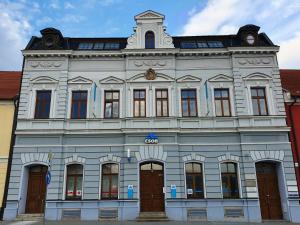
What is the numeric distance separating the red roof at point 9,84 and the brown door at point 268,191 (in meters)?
15.4

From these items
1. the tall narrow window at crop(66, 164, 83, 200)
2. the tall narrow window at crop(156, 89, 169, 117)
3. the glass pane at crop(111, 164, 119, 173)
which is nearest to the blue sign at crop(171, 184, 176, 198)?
the glass pane at crop(111, 164, 119, 173)

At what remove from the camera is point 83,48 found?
743 inches

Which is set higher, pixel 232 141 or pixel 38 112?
pixel 38 112

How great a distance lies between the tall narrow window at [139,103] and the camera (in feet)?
55.3

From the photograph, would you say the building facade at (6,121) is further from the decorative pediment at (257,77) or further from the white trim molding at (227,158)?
the decorative pediment at (257,77)

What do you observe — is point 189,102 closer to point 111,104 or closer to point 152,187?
point 111,104

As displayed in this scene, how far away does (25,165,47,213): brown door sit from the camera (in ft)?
52.1

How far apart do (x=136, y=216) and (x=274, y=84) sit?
11159 millimetres

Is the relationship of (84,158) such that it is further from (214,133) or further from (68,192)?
(214,133)

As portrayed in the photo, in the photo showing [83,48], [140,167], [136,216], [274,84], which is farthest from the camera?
[83,48]

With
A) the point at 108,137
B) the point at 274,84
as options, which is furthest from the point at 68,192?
the point at 274,84

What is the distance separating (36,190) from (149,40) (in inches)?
445

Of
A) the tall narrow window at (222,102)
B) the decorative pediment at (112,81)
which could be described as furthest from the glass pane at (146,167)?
the decorative pediment at (112,81)

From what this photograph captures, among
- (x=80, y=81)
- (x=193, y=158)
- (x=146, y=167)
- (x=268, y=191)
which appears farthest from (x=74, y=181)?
(x=268, y=191)
